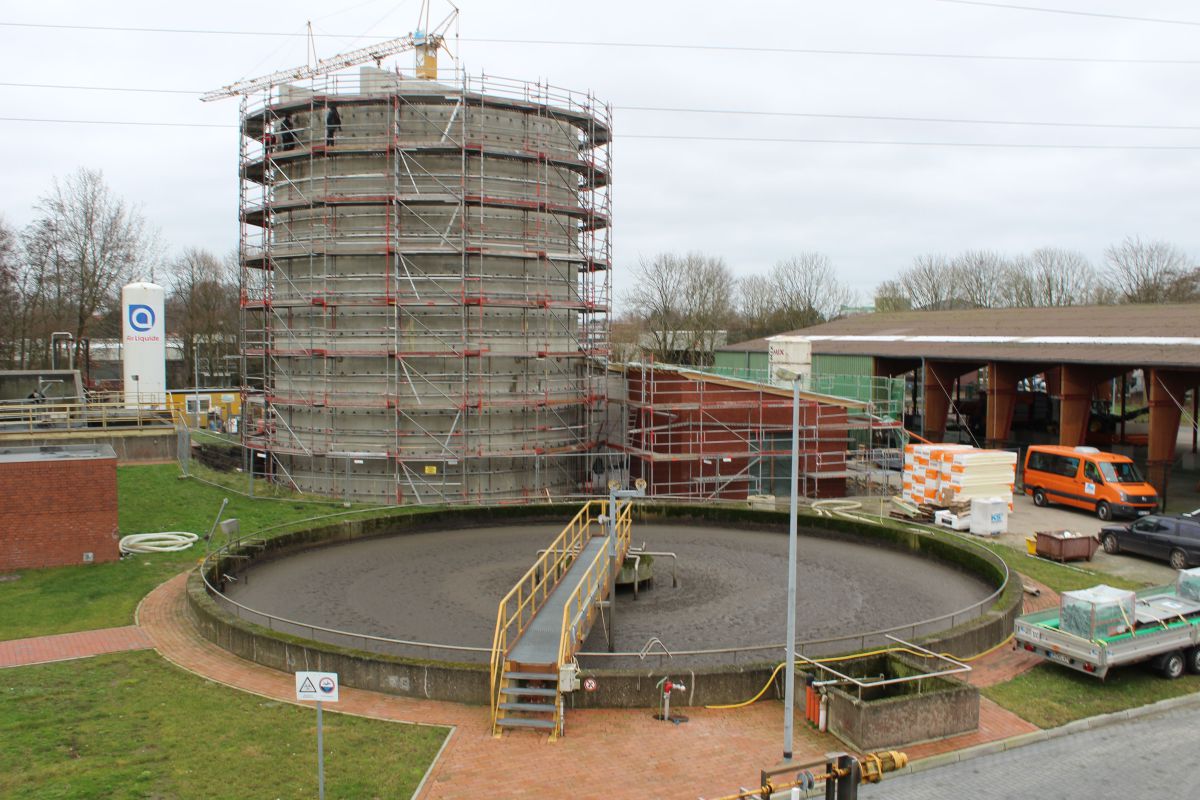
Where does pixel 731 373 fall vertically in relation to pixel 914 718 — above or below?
above

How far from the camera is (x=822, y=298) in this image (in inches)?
3125

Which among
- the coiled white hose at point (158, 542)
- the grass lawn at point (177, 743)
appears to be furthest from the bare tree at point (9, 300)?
the grass lawn at point (177, 743)

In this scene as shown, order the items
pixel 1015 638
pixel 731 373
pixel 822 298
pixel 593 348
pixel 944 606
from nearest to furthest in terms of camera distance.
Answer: pixel 1015 638 → pixel 944 606 → pixel 593 348 → pixel 731 373 → pixel 822 298

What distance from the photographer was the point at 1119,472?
84.7ft

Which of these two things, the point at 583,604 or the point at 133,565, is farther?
the point at 133,565

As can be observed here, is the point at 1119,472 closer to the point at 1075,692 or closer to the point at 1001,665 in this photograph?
the point at 1001,665

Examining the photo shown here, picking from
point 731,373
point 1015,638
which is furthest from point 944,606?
point 731,373

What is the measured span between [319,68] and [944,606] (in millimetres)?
28515

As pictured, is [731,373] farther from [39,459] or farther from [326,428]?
[39,459]

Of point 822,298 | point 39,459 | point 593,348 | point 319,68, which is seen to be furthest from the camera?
point 822,298

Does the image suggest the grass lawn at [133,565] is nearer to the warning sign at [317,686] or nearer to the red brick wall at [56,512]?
the red brick wall at [56,512]

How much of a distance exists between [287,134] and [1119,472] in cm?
2838

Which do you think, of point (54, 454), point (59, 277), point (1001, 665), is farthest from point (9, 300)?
point (1001, 665)

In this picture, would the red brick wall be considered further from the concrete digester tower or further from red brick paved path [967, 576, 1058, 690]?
red brick paved path [967, 576, 1058, 690]
